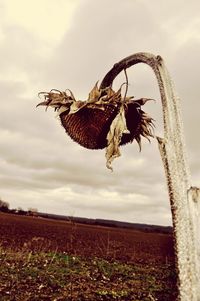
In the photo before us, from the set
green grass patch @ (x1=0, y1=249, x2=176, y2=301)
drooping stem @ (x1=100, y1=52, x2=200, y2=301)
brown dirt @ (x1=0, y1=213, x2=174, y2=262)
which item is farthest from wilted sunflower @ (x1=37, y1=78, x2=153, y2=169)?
brown dirt @ (x1=0, y1=213, x2=174, y2=262)

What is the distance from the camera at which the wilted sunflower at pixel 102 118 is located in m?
2.64

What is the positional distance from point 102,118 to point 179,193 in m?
1.06

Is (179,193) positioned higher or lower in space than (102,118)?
lower

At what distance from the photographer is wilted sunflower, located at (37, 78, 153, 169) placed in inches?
104

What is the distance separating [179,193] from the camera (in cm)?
180

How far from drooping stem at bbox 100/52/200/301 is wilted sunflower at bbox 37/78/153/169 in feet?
2.00

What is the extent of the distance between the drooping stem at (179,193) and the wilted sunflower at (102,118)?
0.61 metres

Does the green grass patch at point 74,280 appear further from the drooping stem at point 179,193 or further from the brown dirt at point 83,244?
the drooping stem at point 179,193

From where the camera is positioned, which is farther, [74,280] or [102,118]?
[74,280]

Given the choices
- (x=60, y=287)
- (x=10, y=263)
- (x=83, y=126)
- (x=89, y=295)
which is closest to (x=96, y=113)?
(x=83, y=126)

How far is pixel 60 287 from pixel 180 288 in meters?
10.1

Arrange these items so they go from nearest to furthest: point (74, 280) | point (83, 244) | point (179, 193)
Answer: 1. point (179, 193)
2. point (74, 280)
3. point (83, 244)

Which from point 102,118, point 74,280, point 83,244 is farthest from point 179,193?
point 83,244

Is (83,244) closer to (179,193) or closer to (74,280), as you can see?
(74,280)
